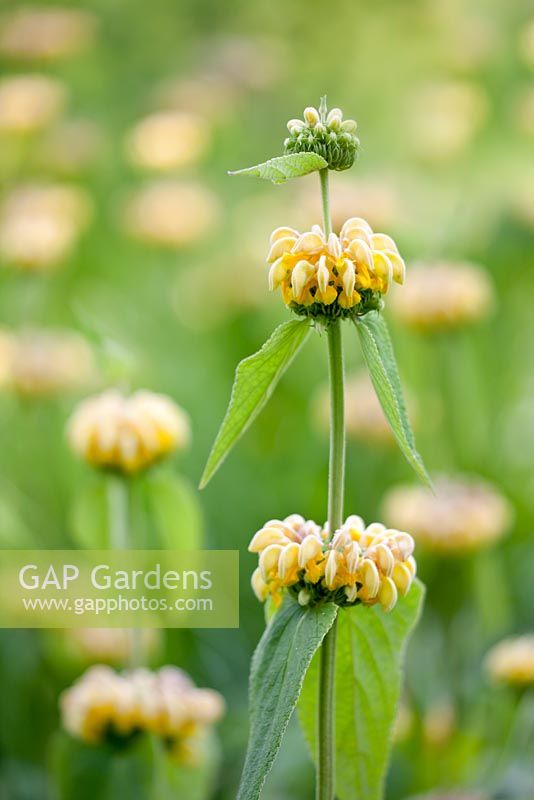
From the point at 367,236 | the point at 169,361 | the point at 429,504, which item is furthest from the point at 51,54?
the point at 367,236

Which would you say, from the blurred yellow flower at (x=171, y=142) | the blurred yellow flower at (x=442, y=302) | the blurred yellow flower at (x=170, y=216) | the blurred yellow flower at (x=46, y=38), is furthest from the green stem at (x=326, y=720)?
the blurred yellow flower at (x=46, y=38)

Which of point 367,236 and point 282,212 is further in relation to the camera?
point 282,212

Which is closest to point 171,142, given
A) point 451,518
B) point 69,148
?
point 69,148

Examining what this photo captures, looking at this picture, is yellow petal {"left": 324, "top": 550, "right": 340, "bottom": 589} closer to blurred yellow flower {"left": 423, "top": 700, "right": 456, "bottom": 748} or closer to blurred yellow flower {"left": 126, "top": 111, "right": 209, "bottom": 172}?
blurred yellow flower {"left": 423, "top": 700, "right": 456, "bottom": 748}

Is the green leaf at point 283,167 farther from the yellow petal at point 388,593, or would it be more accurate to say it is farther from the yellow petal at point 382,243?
the yellow petal at point 388,593

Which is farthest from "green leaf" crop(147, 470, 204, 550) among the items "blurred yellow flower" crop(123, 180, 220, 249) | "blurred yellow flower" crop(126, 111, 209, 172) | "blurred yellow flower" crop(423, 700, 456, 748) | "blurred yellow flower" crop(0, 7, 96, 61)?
"blurred yellow flower" crop(0, 7, 96, 61)

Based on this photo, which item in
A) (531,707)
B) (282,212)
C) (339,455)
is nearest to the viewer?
(339,455)

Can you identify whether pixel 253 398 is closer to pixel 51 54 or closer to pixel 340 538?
pixel 340 538
